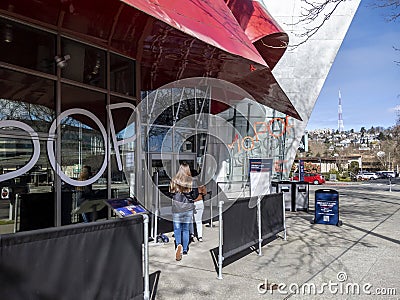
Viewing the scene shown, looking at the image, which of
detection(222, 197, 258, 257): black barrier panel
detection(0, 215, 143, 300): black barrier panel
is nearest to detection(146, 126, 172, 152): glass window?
detection(222, 197, 258, 257): black barrier panel

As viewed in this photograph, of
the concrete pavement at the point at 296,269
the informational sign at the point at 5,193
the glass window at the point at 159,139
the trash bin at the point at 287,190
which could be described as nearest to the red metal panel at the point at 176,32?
the glass window at the point at 159,139

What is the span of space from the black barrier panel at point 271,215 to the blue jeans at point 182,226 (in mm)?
1617

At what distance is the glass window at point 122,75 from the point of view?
31.1 ft

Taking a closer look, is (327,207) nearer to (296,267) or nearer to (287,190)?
(287,190)

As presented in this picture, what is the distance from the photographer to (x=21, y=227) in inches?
303

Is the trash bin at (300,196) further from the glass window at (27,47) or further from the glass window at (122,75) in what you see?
the glass window at (27,47)

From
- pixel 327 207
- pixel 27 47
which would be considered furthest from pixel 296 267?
pixel 27 47

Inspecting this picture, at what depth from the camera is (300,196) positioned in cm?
1532

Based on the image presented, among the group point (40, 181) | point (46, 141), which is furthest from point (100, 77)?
point (40, 181)

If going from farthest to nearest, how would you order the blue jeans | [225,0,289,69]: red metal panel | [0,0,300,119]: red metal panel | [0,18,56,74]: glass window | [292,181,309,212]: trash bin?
[292,181,309,212]: trash bin
[225,0,289,69]: red metal panel
the blue jeans
[0,18,56,74]: glass window
[0,0,300,119]: red metal panel

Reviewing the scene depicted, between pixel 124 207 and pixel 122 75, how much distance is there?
17.8 feet

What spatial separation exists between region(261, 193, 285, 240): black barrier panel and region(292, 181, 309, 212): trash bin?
622 cm

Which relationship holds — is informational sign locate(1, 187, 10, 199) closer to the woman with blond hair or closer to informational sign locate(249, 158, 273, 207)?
the woman with blond hair

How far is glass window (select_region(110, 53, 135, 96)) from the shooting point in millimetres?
9473
